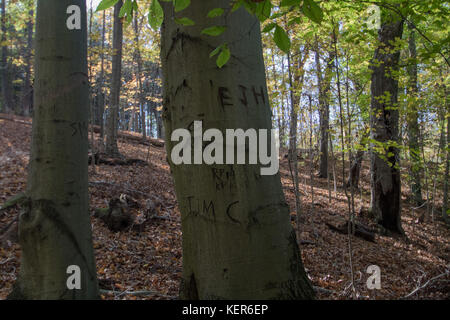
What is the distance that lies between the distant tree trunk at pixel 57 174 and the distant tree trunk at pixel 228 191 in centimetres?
96

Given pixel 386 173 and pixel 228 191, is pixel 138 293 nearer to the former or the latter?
pixel 228 191

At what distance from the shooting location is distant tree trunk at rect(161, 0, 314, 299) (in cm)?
143

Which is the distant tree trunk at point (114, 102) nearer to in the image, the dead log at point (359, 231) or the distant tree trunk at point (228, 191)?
the dead log at point (359, 231)

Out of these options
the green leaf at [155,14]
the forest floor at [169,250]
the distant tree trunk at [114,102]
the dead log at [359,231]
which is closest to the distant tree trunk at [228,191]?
the green leaf at [155,14]

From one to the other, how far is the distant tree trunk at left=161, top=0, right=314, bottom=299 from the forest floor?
73.2 inches

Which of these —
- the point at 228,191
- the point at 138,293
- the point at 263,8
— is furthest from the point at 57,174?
the point at 263,8

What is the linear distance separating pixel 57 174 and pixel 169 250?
299cm

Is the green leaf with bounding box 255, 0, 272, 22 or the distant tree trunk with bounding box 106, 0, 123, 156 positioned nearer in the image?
the green leaf with bounding box 255, 0, 272, 22

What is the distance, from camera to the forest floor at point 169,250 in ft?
11.8

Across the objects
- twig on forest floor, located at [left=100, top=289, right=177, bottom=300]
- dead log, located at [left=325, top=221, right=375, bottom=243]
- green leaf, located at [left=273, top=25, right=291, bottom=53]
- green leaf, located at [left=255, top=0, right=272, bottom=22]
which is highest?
green leaf, located at [left=255, top=0, right=272, bottom=22]

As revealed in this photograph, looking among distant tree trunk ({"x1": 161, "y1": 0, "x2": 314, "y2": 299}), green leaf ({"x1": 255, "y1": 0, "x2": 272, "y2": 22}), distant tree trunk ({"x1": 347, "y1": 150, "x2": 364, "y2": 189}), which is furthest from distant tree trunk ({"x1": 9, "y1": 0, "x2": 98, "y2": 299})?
distant tree trunk ({"x1": 347, "y1": 150, "x2": 364, "y2": 189})

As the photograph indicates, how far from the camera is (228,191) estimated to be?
1.46 m

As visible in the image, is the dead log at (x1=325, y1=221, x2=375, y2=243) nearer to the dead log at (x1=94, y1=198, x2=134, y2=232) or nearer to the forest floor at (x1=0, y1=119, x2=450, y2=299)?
the forest floor at (x1=0, y1=119, x2=450, y2=299)
